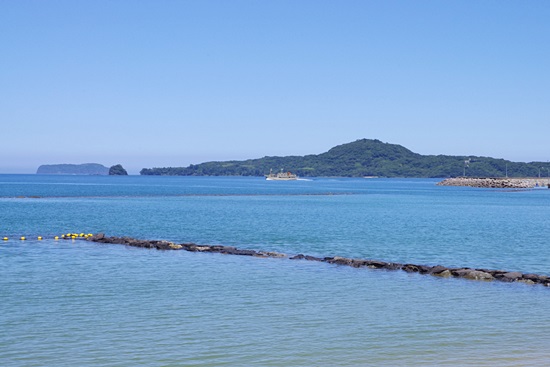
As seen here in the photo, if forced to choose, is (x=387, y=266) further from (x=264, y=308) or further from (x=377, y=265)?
(x=264, y=308)

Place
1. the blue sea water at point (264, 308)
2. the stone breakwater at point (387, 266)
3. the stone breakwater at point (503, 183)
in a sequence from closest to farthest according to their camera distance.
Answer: the blue sea water at point (264, 308), the stone breakwater at point (387, 266), the stone breakwater at point (503, 183)

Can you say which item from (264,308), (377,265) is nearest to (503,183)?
(377,265)

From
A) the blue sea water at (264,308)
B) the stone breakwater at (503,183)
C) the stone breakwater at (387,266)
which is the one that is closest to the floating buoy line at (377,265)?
the stone breakwater at (387,266)

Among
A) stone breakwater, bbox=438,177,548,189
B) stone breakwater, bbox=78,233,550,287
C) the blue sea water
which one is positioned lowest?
the blue sea water

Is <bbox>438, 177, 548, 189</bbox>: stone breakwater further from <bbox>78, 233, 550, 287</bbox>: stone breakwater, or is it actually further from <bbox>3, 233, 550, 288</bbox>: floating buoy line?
<bbox>78, 233, 550, 287</bbox>: stone breakwater

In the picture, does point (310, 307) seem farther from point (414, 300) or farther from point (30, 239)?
point (30, 239)

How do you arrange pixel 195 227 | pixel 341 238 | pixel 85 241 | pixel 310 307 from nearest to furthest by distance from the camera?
pixel 310 307, pixel 85 241, pixel 341 238, pixel 195 227

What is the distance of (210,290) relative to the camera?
20.8 m

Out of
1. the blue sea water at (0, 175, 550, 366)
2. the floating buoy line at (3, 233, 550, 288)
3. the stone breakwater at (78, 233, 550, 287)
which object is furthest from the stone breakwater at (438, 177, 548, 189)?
the stone breakwater at (78, 233, 550, 287)

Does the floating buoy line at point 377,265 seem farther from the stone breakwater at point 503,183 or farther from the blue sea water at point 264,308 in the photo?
the stone breakwater at point 503,183

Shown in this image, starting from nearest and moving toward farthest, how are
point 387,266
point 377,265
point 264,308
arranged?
point 264,308, point 387,266, point 377,265

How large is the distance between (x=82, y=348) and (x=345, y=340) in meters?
5.87

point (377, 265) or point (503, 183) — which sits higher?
point (503, 183)

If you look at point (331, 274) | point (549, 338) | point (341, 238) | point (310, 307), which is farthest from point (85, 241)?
point (549, 338)
